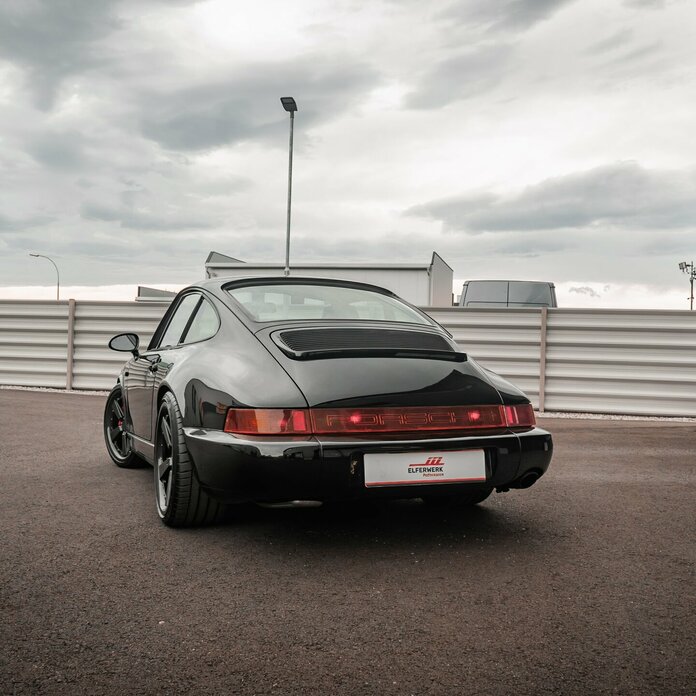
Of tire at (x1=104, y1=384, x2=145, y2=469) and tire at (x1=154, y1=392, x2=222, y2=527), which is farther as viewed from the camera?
tire at (x1=104, y1=384, x2=145, y2=469)

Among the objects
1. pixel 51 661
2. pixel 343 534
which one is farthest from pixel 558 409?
pixel 51 661

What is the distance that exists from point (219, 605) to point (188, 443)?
980 mm

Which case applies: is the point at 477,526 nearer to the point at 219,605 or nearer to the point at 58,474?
the point at 219,605

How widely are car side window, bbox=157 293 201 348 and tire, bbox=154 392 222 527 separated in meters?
0.74

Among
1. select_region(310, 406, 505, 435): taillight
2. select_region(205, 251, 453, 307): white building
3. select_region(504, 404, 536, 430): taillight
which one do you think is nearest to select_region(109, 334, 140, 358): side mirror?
select_region(310, 406, 505, 435): taillight

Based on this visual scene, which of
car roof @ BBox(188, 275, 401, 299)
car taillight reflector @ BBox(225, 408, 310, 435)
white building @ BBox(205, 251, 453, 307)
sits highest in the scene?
white building @ BBox(205, 251, 453, 307)

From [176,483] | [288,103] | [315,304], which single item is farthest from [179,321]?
[288,103]

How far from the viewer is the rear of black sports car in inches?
131

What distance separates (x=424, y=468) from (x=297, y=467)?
579 mm

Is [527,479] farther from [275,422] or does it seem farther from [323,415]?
[275,422]

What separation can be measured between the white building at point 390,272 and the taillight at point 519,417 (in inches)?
571

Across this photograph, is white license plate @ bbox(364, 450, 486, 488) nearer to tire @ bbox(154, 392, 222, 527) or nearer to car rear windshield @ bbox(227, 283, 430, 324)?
tire @ bbox(154, 392, 222, 527)

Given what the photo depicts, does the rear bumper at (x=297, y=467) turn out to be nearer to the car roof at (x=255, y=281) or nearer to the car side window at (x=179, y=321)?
the car roof at (x=255, y=281)

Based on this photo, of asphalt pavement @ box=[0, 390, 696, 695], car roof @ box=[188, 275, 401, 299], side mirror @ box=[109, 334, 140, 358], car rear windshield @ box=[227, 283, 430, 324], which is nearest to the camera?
asphalt pavement @ box=[0, 390, 696, 695]
